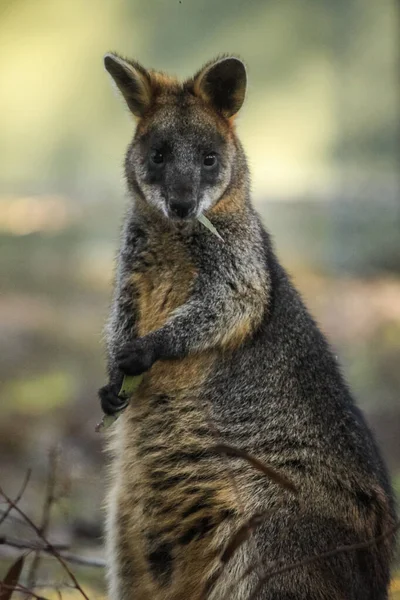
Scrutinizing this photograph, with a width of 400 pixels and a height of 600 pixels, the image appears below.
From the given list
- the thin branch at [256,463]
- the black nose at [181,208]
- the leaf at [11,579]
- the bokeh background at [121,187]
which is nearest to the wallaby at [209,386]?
the black nose at [181,208]

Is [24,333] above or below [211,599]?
above

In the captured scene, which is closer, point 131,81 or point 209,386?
point 209,386

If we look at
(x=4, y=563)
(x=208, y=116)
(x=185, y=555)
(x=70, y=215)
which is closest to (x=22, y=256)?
(x=70, y=215)

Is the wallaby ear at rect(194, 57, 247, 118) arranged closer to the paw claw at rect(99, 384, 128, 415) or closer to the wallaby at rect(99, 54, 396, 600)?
the wallaby at rect(99, 54, 396, 600)

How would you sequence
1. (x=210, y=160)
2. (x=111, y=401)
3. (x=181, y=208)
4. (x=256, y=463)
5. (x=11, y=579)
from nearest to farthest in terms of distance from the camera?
(x=256, y=463) < (x=11, y=579) < (x=181, y=208) < (x=111, y=401) < (x=210, y=160)

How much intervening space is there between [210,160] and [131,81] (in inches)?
23.1

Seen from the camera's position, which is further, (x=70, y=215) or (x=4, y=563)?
(x=70, y=215)

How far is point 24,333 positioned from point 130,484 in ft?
15.8

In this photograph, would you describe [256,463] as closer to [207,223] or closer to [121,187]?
[207,223]

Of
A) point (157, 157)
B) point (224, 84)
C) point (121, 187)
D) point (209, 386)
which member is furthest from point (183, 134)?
point (121, 187)

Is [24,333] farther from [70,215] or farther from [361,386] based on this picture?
[361,386]

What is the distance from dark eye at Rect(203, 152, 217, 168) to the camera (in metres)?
5.32

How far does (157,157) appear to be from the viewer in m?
5.31

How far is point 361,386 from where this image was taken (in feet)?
30.8
